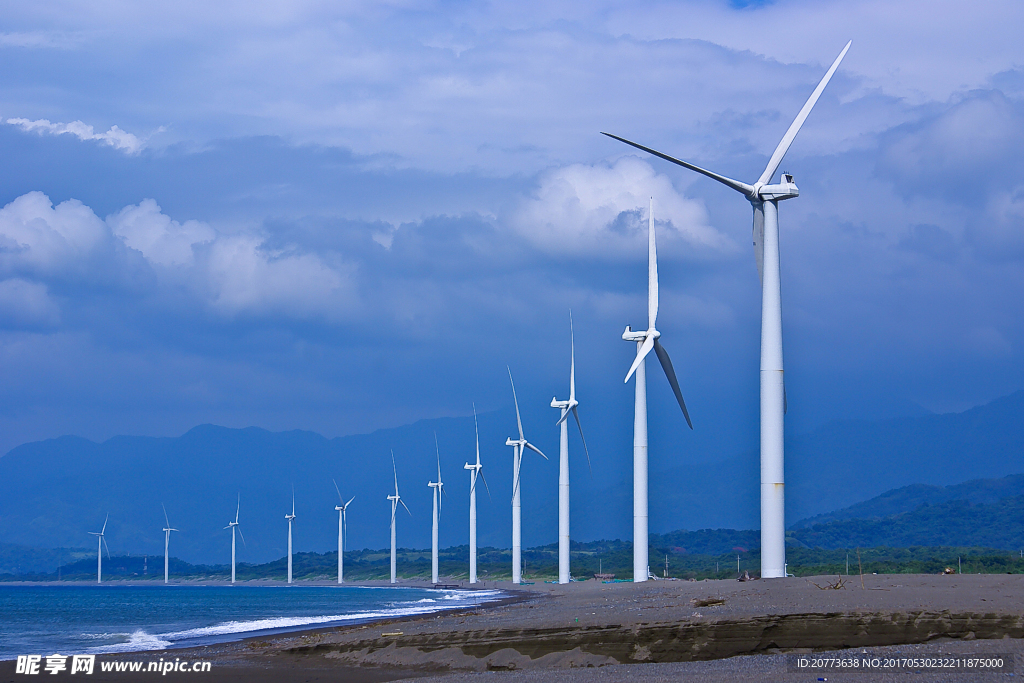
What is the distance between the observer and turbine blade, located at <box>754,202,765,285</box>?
96.6 ft

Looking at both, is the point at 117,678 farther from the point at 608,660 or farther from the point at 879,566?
the point at 879,566

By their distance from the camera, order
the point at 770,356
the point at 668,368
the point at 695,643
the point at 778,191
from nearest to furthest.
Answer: the point at 695,643 < the point at 770,356 < the point at 778,191 < the point at 668,368

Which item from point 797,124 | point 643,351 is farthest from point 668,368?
point 797,124

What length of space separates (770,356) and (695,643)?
8377mm

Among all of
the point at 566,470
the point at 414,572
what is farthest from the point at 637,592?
the point at 414,572

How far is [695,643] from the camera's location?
2350 cm

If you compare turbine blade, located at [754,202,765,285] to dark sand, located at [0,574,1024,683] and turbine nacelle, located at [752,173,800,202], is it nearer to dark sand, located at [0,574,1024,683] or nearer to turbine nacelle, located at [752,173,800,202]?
turbine nacelle, located at [752,173,800,202]

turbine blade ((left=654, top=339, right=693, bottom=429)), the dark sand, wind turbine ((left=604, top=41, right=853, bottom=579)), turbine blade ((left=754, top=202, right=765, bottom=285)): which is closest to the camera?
the dark sand

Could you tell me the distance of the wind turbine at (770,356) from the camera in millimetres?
27438

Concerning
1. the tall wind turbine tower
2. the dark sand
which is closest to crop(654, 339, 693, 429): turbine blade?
the tall wind turbine tower

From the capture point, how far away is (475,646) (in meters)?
26.8

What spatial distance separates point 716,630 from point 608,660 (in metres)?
2.66

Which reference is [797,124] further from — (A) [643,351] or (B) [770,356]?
(A) [643,351]

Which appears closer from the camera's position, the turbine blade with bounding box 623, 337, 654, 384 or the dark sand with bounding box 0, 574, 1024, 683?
the dark sand with bounding box 0, 574, 1024, 683
